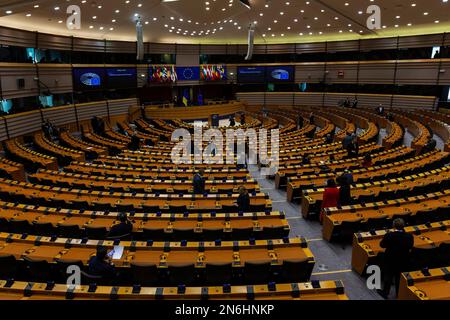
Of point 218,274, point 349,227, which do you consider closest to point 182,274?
point 218,274

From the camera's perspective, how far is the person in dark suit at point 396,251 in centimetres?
562

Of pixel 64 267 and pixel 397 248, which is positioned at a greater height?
pixel 397 248

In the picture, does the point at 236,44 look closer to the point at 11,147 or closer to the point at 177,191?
the point at 11,147

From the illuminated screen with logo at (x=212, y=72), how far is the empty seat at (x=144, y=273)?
30232 mm

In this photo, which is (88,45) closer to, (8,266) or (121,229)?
(121,229)

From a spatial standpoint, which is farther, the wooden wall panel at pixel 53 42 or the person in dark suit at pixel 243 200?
the wooden wall panel at pixel 53 42

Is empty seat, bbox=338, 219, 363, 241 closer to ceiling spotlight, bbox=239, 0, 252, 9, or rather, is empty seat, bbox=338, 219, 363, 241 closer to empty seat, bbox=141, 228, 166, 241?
empty seat, bbox=141, 228, 166, 241

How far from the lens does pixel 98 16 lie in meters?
20.2

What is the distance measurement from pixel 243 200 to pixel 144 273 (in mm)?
3380

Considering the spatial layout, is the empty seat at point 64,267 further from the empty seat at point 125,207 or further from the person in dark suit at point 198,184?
the person in dark suit at point 198,184

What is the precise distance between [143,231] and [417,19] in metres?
24.2

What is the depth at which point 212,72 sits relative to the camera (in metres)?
34.4

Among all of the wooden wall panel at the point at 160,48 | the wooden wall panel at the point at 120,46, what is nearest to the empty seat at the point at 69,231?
the wooden wall panel at the point at 120,46

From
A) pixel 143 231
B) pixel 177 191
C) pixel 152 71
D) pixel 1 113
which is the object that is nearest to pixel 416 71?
pixel 152 71
